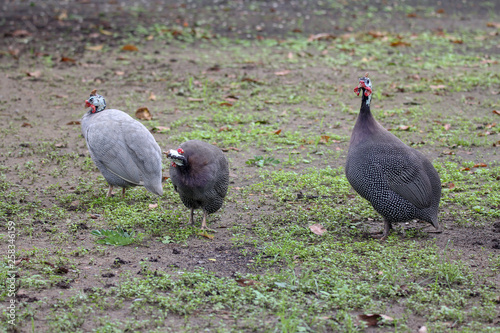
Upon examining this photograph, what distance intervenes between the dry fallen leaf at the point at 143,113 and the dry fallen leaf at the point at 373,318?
461cm

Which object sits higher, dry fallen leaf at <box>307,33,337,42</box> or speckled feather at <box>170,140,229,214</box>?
dry fallen leaf at <box>307,33,337,42</box>

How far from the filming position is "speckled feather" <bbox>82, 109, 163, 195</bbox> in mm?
4875

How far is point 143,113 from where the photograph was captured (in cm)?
727

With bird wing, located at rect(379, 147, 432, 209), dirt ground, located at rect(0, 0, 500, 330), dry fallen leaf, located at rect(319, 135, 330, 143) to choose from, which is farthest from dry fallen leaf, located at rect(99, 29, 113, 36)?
bird wing, located at rect(379, 147, 432, 209)

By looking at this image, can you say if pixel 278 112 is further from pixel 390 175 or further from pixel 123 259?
pixel 123 259

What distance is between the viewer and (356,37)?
36.2 ft

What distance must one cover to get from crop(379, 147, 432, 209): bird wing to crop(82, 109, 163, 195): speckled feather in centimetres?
188

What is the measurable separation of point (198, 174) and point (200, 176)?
0.07ft

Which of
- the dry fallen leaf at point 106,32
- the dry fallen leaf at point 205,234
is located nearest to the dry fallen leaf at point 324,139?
the dry fallen leaf at point 205,234

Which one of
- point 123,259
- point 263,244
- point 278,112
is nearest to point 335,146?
point 278,112

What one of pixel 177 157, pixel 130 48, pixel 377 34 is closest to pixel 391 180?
pixel 177 157

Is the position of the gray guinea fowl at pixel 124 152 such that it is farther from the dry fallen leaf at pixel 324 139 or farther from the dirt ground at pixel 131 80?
the dry fallen leaf at pixel 324 139

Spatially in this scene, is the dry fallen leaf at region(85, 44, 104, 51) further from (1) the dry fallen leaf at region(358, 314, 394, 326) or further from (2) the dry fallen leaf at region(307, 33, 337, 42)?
(1) the dry fallen leaf at region(358, 314, 394, 326)

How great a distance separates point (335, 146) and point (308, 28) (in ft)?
18.6
